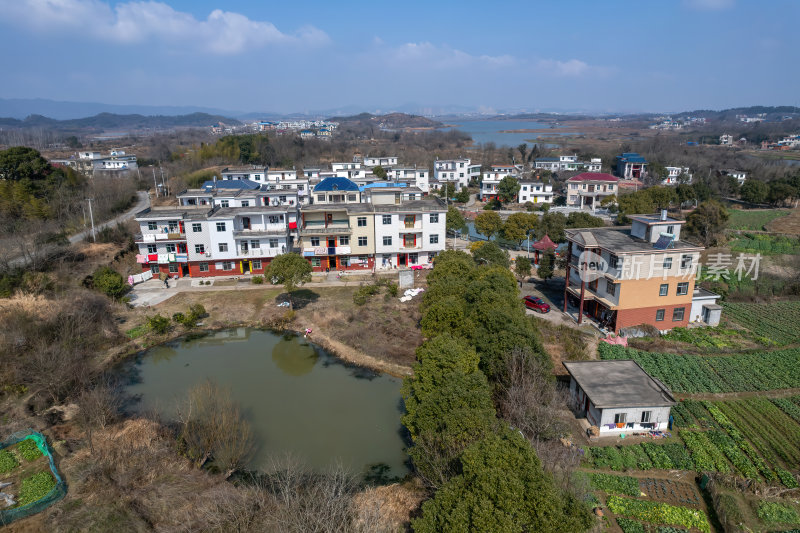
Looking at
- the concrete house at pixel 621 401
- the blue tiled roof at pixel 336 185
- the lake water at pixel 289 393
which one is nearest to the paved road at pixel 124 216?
the blue tiled roof at pixel 336 185

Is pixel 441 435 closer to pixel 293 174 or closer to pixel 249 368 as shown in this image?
pixel 249 368

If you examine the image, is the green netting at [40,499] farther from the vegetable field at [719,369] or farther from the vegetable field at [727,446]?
the vegetable field at [719,369]

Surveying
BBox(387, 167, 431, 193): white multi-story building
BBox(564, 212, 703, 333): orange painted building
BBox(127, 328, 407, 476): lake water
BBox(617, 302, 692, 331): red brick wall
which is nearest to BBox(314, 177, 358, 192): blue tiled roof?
BBox(127, 328, 407, 476): lake water

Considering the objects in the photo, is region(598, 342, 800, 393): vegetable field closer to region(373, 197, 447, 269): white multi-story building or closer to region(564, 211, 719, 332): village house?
region(564, 211, 719, 332): village house

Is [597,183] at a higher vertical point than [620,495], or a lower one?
higher

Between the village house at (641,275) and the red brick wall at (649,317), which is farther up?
the village house at (641,275)

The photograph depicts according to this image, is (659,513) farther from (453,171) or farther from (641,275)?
(453,171)

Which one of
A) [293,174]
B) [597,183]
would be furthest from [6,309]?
[597,183]
